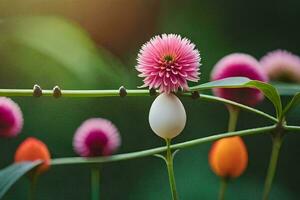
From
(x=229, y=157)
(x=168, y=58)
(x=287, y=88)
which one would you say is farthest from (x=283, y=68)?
(x=168, y=58)

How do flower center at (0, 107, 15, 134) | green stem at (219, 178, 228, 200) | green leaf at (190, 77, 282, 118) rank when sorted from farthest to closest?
green stem at (219, 178, 228, 200) → flower center at (0, 107, 15, 134) → green leaf at (190, 77, 282, 118)

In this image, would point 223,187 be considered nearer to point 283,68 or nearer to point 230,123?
point 230,123

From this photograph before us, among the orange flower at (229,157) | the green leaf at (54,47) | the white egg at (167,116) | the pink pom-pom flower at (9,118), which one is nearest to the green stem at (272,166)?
the orange flower at (229,157)

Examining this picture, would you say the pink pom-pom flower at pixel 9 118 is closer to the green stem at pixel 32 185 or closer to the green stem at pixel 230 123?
the green stem at pixel 32 185

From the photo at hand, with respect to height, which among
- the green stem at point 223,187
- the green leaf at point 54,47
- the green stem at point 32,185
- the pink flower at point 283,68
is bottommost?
the green stem at point 223,187

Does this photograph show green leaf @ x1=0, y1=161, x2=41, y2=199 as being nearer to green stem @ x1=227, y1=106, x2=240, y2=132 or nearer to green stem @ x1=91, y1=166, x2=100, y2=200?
green stem @ x1=91, y1=166, x2=100, y2=200

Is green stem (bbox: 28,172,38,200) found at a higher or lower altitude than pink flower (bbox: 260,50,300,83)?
lower

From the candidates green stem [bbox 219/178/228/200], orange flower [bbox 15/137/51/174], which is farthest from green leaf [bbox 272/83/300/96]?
orange flower [bbox 15/137/51/174]
